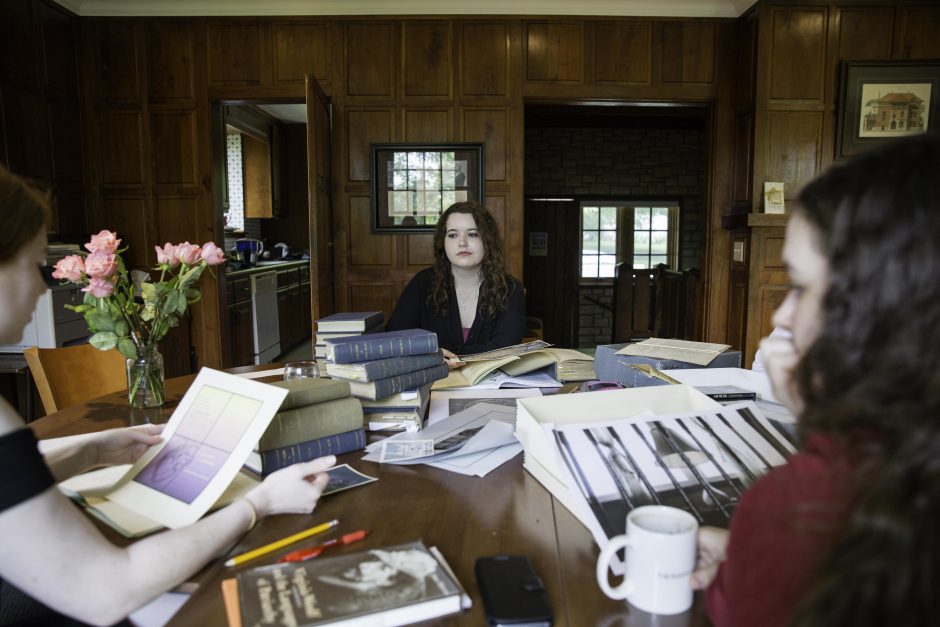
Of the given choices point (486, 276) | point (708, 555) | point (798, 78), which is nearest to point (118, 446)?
point (708, 555)

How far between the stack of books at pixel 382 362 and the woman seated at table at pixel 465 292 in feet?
3.98

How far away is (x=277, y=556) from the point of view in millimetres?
789

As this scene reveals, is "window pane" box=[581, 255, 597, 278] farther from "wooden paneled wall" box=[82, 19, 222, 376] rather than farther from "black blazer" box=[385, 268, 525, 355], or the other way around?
"black blazer" box=[385, 268, 525, 355]

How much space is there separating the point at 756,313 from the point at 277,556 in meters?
4.31

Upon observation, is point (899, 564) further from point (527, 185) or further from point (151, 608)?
point (527, 185)

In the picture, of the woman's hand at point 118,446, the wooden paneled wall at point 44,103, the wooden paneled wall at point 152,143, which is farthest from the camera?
the wooden paneled wall at point 152,143

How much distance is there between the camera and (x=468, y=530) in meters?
0.87

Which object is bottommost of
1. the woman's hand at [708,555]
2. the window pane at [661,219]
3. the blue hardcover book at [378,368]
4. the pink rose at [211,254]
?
the woman's hand at [708,555]

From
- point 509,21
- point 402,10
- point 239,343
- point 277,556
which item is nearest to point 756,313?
point 509,21

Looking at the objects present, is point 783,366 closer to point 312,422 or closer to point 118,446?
point 312,422

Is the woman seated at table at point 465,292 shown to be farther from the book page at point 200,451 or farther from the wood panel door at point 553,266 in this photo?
the wood panel door at point 553,266

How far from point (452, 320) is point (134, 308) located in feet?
4.60

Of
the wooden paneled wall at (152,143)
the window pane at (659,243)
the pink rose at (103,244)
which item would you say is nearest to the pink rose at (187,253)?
the pink rose at (103,244)

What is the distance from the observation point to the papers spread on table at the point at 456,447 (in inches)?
44.3
